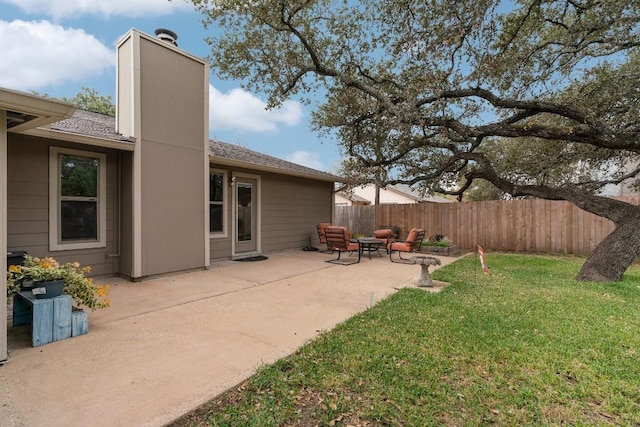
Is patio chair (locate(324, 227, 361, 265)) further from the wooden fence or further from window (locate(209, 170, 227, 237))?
the wooden fence

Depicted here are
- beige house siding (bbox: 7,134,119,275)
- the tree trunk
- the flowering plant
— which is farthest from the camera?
the tree trunk

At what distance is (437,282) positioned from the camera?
6.07 m

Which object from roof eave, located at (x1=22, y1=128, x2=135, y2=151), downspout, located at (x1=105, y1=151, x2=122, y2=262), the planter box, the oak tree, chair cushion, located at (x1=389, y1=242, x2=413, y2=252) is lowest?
the planter box

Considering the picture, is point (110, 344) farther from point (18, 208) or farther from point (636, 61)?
point (636, 61)

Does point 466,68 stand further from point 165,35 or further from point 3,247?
point 3,247

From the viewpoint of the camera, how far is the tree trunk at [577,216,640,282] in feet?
20.1

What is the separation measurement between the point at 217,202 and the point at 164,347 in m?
5.41

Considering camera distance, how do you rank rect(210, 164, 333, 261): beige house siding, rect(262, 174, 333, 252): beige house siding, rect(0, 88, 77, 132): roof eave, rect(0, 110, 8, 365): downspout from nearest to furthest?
rect(0, 88, 77, 132): roof eave < rect(0, 110, 8, 365): downspout < rect(210, 164, 333, 261): beige house siding < rect(262, 174, 333, 252): beige house siding

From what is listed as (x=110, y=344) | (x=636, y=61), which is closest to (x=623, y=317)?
(x=110, y=344)

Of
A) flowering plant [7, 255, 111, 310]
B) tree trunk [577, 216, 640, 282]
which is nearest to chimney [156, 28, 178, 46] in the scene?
flowering plant [7, 255, 111, 310]

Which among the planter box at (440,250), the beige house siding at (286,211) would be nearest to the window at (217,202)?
the beige house siding at (286,211)

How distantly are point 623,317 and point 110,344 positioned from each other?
620 cm

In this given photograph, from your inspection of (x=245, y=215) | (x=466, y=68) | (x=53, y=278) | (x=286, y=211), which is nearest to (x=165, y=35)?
(x=245, y=215)

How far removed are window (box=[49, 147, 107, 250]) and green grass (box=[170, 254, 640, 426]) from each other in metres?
5.15
